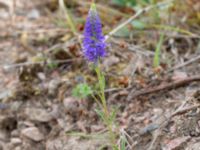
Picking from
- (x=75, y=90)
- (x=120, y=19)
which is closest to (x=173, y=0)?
(x=120, y=19)

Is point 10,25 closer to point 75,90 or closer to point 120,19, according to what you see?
point 120,19

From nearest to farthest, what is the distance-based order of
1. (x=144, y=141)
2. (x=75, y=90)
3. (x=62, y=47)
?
1. (x=144, y=141)
2. (x=75, y=90)
3. (x=62, y=47)

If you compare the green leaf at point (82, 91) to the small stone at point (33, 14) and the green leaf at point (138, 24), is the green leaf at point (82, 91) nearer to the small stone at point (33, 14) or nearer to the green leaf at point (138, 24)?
the green leaf at point (138, 24)

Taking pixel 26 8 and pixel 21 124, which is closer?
pixel 21 124

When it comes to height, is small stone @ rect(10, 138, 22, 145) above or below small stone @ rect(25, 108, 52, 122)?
below

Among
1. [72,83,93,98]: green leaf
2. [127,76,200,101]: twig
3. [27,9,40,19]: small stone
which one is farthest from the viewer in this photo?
[27,9,40,19]: small stone

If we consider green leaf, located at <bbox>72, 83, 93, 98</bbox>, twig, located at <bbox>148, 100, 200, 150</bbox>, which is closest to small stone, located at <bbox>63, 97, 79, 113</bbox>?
green leaf, located at <bbox>72, 83, 93, 98</bbox>

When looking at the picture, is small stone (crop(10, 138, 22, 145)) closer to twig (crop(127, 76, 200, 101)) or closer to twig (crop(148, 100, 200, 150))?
twig (crop(127, 76, 200, 101))
